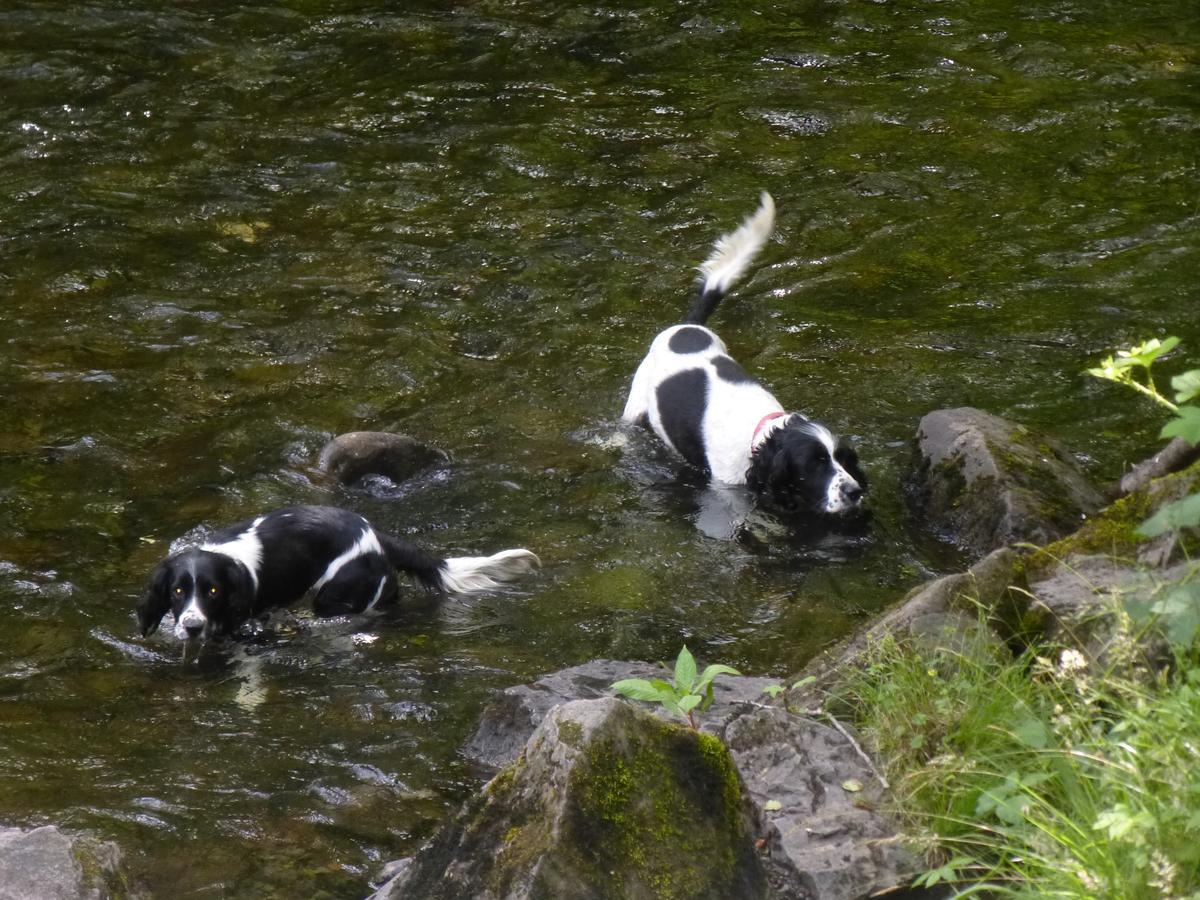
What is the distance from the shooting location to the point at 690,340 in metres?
7.29

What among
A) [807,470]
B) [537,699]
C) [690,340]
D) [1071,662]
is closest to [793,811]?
[1071,662]

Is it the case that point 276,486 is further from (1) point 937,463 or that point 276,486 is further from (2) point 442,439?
(1) point 937,463

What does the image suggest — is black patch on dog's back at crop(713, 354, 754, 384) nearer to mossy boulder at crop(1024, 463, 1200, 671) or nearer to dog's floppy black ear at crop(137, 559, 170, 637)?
mossy boulder at crop(1024, 463, 1200, 671)

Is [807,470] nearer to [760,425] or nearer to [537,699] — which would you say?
[760,425]

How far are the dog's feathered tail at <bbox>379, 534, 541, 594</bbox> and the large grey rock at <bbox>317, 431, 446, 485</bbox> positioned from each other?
0.74 metres

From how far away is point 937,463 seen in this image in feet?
20.3

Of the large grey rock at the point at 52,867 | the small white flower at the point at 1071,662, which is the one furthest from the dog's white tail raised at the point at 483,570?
the small white flower at the point at 1071,662

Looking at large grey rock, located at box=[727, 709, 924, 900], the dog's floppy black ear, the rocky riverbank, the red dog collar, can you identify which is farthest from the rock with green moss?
the red dog collar

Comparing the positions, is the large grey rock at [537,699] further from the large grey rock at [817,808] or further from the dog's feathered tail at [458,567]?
the dog's feathered tail at [458,567]

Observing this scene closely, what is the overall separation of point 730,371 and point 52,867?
4.42 m

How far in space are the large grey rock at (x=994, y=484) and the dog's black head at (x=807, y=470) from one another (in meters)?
0.32

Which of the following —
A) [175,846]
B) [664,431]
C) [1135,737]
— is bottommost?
[664,431]

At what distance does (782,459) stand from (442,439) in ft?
5.23

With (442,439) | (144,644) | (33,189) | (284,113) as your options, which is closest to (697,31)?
(284,113)
